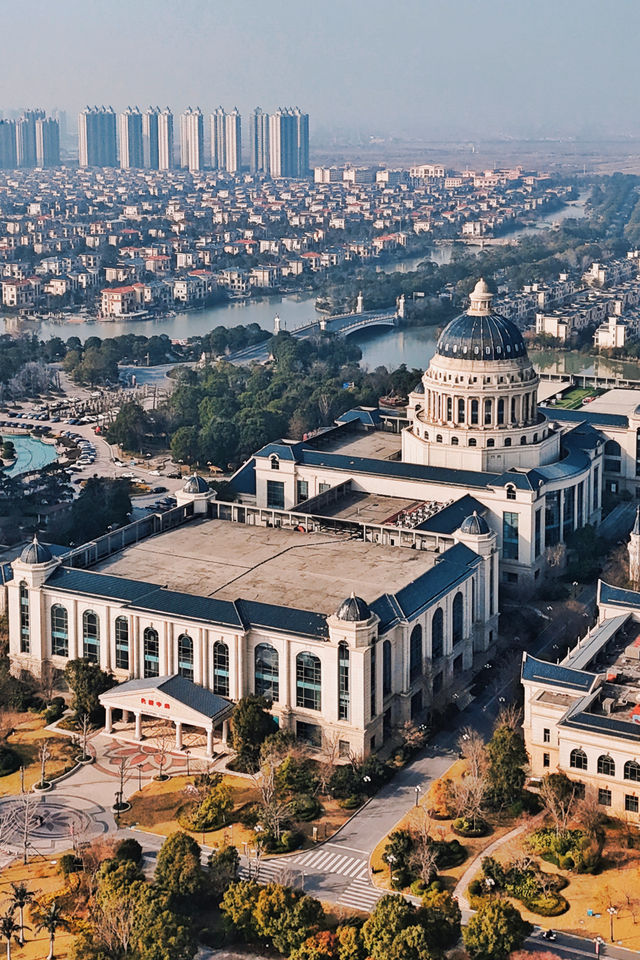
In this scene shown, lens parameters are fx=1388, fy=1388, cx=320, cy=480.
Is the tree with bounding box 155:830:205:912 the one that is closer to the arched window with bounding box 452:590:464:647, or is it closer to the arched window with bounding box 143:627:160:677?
the arched window with bounding box 143:627:160:677

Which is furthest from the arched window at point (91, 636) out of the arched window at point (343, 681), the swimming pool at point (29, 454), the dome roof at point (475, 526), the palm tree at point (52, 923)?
the swimming pool at point (29, 454)

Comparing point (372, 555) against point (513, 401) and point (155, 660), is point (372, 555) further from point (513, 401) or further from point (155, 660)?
point (513, 401)

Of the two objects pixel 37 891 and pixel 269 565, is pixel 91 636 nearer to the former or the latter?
pixel 269 565

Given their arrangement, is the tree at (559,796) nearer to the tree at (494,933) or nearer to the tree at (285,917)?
the tree at (494,933)

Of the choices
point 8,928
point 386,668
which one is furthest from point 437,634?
point 8,928

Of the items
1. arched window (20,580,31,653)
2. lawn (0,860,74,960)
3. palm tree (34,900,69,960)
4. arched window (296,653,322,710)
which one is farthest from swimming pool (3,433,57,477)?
palm tree (34,900,69,960)

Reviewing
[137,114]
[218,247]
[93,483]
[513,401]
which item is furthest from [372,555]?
[137,114]
